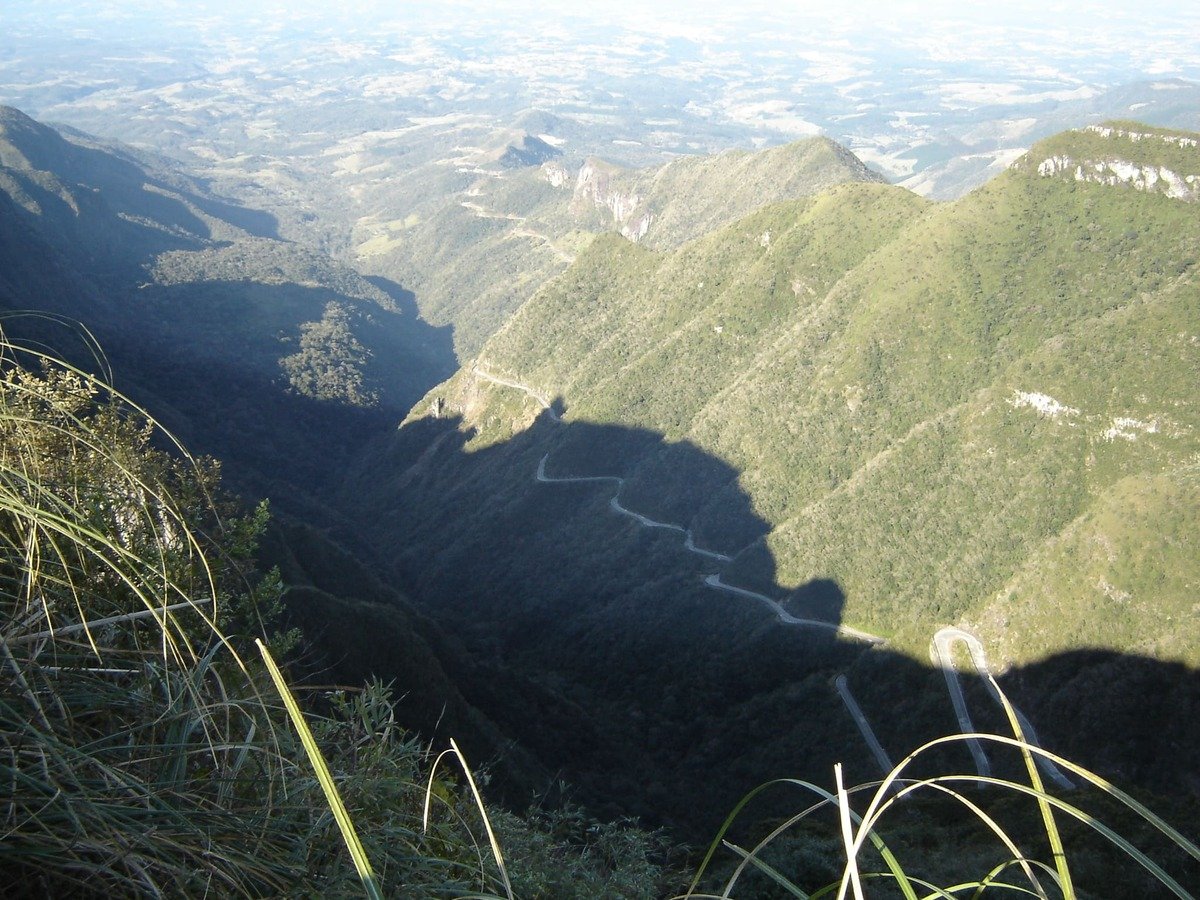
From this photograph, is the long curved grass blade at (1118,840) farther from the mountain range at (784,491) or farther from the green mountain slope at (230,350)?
the green mountain slope at (230,350)

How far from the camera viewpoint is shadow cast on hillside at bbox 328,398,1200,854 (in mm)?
47781

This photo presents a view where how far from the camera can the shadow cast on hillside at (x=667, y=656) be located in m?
47.8

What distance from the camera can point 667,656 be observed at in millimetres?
70875

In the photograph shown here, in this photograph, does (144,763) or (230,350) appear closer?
(144,763)

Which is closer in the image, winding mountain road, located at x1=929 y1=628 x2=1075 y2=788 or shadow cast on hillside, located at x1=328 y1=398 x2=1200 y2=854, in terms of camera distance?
winding mountain road, located at x1=929 y1=628 x2=1075 y2=788

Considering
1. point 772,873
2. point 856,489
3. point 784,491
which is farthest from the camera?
point 784,491

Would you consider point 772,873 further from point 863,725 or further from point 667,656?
point 667,656

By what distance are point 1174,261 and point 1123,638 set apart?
42813mm

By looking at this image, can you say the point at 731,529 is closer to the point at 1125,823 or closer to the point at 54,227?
the point at 1125,823

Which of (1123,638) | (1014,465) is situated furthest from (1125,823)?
(1014,465)

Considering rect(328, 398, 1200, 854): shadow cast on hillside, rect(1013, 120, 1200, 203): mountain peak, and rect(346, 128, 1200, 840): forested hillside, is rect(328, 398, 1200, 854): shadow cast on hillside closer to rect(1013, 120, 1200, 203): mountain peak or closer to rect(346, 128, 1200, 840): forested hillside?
rect(346, 128, 1200, 840): forested hillside

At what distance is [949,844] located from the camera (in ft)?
88.5

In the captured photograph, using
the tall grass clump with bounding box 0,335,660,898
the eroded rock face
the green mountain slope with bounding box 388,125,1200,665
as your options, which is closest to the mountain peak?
the eroded rock face

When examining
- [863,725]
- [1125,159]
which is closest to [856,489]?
[863,725]
